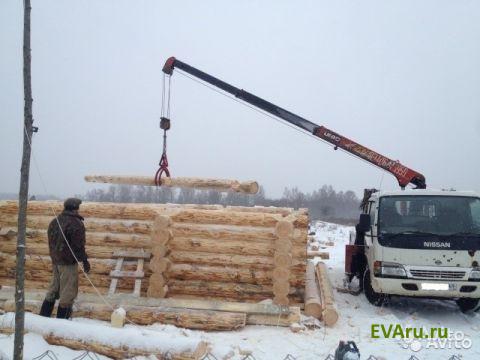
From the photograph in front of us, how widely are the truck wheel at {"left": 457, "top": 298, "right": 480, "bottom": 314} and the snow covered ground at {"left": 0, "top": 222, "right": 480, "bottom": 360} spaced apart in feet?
0.41

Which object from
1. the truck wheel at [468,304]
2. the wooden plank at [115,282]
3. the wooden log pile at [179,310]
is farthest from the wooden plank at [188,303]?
the truck wheel at [468,304]

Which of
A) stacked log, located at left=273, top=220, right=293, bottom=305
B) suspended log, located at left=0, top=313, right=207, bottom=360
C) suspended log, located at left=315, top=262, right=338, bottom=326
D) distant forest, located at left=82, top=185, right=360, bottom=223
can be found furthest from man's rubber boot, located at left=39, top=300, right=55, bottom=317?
distant forest, located at left=82, top=185, right=360, bottom=223

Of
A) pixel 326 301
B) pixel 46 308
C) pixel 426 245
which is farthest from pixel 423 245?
pixel 46 308

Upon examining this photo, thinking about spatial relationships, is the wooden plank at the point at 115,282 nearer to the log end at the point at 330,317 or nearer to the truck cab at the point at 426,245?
the log end at the point at 330,317

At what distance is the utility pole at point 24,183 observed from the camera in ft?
12.1

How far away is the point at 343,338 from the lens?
645 cm

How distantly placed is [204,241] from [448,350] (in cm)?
452

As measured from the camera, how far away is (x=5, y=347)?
5125 mm

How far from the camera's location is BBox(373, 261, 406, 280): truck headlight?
7.45 metres

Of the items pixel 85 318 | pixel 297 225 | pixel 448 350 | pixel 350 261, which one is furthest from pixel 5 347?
pixel 350 261

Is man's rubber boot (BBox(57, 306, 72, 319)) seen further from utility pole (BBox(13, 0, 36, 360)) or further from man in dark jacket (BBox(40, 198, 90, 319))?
utility pole (BBox(13, 0, 36, 360))

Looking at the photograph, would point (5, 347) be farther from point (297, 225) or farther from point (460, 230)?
point (460, 230)

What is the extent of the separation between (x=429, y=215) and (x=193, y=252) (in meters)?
4.72

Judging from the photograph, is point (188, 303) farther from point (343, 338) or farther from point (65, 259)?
point (343, 338)
